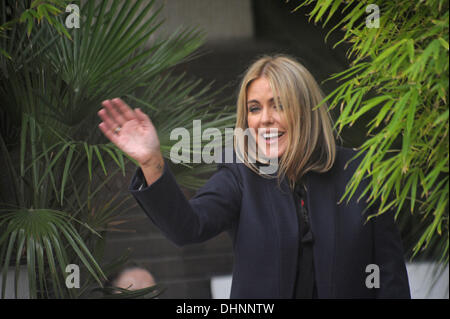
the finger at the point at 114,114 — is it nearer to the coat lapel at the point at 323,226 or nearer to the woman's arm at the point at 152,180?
the woman's arm at the point at 152,180

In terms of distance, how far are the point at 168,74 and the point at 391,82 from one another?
1.25 m

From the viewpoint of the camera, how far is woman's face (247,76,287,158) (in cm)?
170

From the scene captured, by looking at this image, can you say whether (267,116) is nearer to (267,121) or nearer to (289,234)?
(267,121)

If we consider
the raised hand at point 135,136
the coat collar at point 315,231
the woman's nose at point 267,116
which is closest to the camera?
the raised hand at point 135,136

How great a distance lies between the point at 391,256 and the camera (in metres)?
1.64

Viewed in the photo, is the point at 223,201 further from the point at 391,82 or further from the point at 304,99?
the point at 391,82

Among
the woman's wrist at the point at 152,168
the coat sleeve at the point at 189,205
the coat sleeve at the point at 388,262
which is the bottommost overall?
the coat sleeve at the point at 388,262

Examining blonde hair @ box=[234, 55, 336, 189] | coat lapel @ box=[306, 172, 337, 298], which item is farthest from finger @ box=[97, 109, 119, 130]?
coat lapel @ box=[306, 172, 337, 298]

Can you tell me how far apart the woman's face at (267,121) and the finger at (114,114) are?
0.43 m

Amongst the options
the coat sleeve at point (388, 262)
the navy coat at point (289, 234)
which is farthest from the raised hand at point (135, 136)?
the coat sleeve at point (388, 262)

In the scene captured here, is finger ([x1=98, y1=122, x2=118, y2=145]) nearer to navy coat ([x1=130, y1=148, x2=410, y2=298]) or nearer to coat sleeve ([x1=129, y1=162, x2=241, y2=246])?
coat sleeve ([x1=129, y1=162, x2=241, y2=246])

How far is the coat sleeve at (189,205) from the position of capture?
1.42m

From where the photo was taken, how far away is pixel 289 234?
159 centimetres
